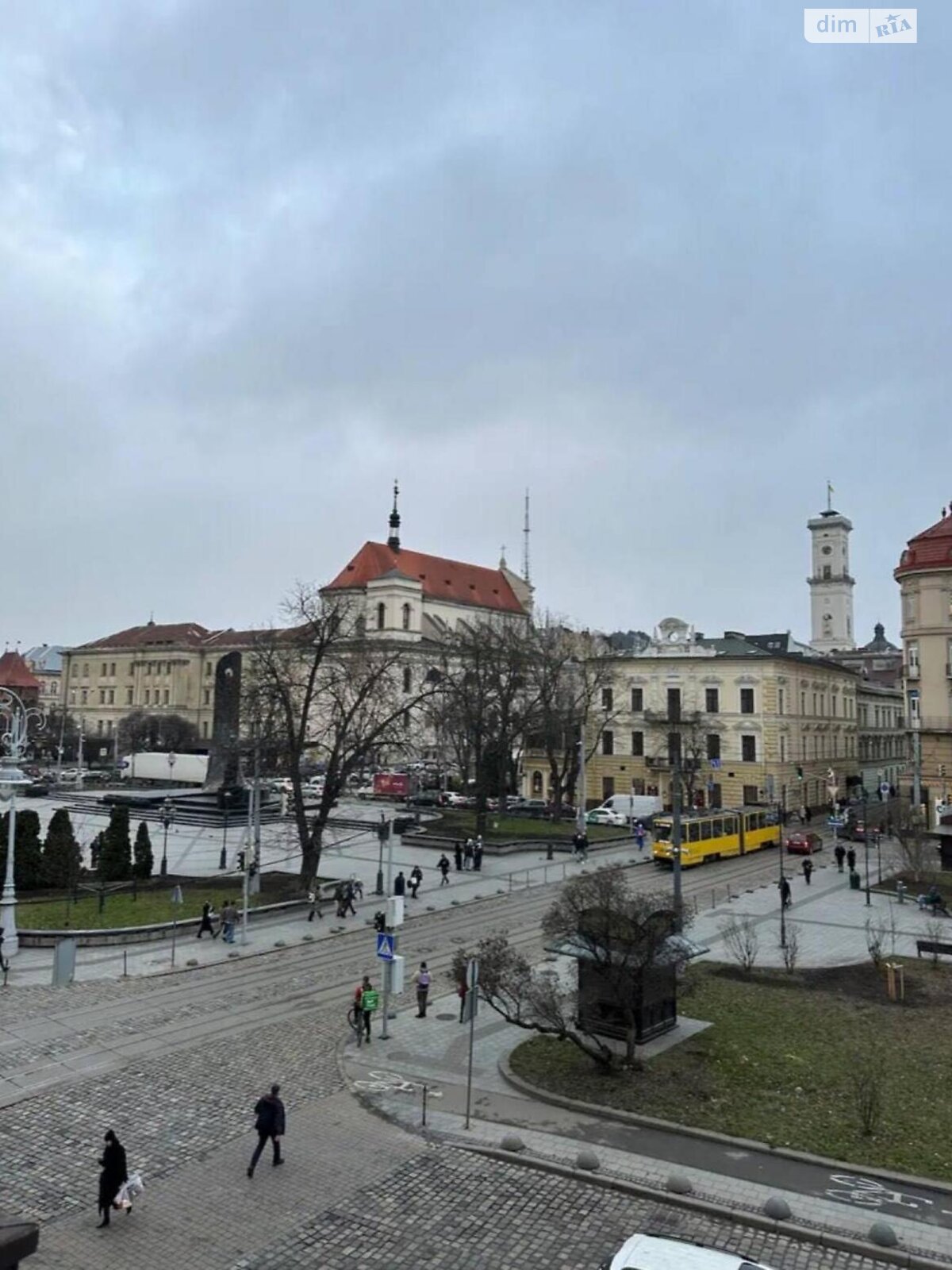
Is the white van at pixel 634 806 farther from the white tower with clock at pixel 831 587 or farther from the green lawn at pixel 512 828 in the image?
the white tower with clock at pixel 831 587

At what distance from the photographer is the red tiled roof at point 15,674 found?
115 meters

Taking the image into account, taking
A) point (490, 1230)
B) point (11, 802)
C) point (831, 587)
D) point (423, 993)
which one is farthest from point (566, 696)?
point (831, 587)

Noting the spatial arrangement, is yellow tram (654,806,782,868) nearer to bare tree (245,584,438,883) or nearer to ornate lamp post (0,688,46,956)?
bare tree (245,584,438,883)

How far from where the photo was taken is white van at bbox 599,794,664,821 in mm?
58688

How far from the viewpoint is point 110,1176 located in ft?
35.9

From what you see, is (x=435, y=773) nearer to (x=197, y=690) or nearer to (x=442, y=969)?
(x=442, y=969)

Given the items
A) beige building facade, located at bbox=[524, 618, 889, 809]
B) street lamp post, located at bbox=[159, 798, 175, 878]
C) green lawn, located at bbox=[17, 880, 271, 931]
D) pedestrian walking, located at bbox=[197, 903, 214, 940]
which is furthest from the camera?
beige building facade, located at bbox=[524, 618, 889, 809]

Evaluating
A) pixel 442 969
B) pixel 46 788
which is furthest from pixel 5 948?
pixel 46 788

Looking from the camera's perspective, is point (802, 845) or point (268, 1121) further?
point (802, 845)

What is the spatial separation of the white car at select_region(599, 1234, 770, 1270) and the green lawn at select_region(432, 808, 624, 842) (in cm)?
3971

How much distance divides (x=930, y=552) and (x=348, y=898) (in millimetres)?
40802

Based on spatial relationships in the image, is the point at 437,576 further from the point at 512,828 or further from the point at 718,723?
the point at 512,828

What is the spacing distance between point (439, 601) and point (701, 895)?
8267 centimetres

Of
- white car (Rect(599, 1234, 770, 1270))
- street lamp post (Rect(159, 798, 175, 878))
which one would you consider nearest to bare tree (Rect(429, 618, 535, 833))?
street lamp post (Rect(159, 798, 175, 878))
